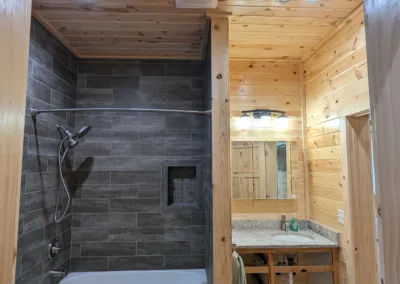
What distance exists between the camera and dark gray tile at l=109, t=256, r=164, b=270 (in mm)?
2648

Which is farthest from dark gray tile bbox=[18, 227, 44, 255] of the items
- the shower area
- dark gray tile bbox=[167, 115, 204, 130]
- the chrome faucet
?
the chrome faucet

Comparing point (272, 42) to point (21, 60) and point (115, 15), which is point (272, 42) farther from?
point (21, 60)

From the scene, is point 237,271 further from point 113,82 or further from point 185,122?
point 113,82

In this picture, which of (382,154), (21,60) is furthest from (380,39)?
(21,60)

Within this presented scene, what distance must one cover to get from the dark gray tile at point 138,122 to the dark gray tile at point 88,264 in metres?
1.35

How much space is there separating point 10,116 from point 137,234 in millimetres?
2298

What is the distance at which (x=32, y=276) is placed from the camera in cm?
201

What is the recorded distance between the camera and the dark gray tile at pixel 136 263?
2648 millimetres

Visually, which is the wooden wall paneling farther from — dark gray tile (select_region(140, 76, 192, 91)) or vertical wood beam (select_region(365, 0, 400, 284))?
vertical wood beam (select_region(365, 0, 400, 284))

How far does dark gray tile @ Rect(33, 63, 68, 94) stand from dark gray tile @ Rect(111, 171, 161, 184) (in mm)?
957

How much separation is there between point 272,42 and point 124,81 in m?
1.61

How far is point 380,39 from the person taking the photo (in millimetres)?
589

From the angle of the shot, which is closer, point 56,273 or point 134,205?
point 56,273

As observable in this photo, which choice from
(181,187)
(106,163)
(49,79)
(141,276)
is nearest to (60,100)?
(49,79)
